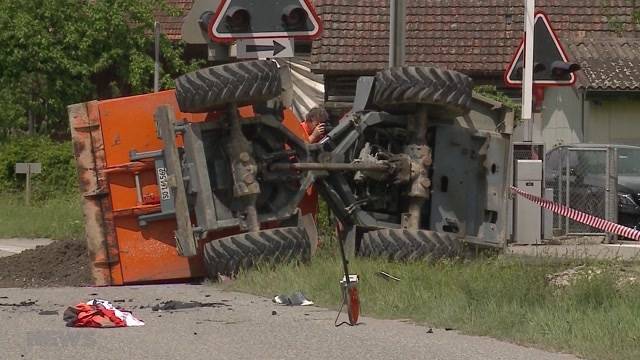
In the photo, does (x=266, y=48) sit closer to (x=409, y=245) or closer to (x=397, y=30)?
(x=409, y=245)

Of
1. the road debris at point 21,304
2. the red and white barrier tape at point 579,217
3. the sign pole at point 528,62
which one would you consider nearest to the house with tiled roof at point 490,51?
the sign pole at point 528,62

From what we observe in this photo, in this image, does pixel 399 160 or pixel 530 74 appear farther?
pixel 530 74

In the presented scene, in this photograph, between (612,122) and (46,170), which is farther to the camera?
(612,122)

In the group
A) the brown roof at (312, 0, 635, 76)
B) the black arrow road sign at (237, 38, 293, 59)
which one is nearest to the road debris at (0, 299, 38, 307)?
the black arrow road sign at (237, 38, 293, 59)

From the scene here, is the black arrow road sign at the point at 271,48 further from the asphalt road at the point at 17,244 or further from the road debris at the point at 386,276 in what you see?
the asphalt road at the point at 17,244

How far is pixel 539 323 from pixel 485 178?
471cm

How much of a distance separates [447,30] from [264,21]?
1975 centimetres

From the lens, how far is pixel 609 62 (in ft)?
104

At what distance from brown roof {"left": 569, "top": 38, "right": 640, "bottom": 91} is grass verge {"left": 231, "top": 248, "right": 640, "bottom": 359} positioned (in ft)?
57.7

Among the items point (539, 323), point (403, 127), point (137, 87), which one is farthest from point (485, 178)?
point (137, 87)

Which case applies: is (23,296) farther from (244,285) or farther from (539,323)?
(539,323)

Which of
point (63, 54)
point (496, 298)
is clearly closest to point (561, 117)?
point (63, 54)

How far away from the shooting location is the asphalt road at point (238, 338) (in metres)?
8.86

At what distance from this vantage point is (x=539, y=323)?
9727mm
